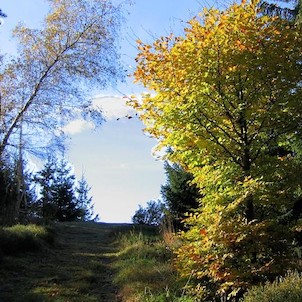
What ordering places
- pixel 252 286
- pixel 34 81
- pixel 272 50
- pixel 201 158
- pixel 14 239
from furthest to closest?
pixel 34 81 < pixel 14 239 < pixel 201 158 < pixel 272 50 < pixel 252 286

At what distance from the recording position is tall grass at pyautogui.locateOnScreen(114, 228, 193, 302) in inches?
249

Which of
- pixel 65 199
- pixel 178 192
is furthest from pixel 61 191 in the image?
pixel 178 192

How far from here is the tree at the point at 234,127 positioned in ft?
17.7

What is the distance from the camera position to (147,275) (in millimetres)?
7734

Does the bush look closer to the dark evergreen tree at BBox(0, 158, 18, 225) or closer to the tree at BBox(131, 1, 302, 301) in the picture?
the tree at BBox(131, 1, 302, 301)

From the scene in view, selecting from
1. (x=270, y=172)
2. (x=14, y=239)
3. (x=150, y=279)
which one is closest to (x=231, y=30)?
(x=270, y=172)

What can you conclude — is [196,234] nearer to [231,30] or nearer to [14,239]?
[231,30]

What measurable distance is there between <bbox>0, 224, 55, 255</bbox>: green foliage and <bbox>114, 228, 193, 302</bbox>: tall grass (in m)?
2.33

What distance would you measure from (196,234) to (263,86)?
2254mm

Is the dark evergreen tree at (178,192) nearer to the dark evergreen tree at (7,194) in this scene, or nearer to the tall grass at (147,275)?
the tall grass at (147,275)

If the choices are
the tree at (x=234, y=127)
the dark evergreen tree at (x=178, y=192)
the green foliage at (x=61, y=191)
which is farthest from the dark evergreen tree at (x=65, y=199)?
the tree at (x=234, y=127)

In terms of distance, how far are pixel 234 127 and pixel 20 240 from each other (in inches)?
279

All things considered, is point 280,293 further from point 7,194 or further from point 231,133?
point 7,194

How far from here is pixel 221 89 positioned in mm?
5699
